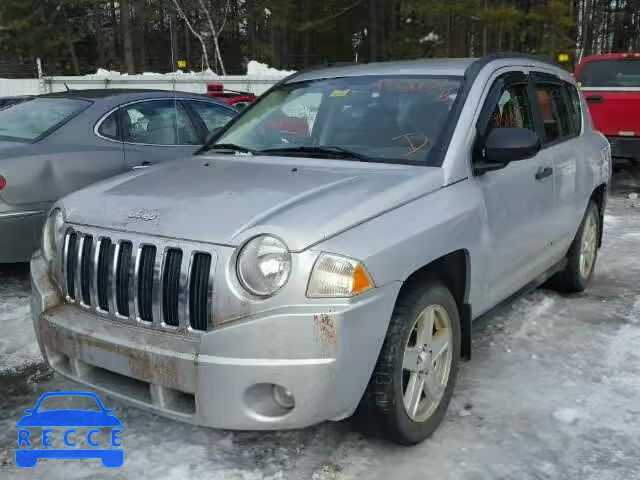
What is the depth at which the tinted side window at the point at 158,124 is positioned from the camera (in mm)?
5883

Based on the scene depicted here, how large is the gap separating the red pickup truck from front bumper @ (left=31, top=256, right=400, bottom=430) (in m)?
8.59

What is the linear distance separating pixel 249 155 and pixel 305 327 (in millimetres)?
1595

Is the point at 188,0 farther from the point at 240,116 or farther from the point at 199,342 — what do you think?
the point at 199,342

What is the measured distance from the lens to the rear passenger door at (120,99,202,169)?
5820 millimetres

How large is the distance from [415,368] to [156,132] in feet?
13.0

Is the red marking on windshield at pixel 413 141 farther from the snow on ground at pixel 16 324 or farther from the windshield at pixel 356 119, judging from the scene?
the snow on ground at pixel 16 324

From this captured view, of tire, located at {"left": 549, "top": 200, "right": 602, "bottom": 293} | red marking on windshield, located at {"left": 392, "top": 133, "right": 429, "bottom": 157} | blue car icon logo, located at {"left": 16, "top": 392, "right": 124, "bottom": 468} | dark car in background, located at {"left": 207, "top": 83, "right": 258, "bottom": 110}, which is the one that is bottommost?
blue car icon logo, located at {"left": 16, "top": 392, "right": 124, "bottom": 468}

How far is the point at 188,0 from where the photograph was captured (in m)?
34.4

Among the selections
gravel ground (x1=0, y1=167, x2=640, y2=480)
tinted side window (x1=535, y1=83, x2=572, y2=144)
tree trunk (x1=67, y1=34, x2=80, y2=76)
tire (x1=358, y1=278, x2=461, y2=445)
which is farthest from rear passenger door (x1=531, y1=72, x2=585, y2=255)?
tree trunk (x1=67, y1=34, x2=80, y2=76)

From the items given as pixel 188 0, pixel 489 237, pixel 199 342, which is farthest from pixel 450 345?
pixel 188 0

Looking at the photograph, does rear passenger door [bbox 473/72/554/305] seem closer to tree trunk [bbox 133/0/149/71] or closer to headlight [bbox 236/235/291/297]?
headlight [bbox 236/235/291/297]

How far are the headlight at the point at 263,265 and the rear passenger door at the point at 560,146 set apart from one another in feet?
7.79

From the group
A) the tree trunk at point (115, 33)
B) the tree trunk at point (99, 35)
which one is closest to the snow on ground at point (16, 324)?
the tree trunk at point (99, 35)

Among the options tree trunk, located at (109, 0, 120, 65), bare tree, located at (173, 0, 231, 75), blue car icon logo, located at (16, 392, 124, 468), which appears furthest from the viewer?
tree trunk, located at (109, 0, 120, 65)
